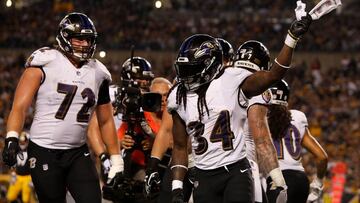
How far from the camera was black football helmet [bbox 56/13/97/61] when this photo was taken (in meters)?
6.64

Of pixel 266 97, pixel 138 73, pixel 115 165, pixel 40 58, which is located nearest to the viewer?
pixel 40 58

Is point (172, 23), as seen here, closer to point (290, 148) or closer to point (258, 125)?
point (290, 148)

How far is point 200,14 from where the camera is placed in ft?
91.0

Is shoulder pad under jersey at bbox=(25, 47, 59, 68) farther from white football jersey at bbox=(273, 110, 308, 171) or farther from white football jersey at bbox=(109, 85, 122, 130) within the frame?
white football jersey at bbox=(273, 110, 308, 171)

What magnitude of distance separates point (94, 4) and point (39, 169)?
20761 millimetres

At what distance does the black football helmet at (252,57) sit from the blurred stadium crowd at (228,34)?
10.8 m

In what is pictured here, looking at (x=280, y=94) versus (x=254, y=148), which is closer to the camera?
(x=254, y=148)

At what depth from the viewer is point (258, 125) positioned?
693cm

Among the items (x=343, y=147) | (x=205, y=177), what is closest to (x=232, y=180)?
(x=205, y=177)

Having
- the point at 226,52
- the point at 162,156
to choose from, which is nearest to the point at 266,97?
the point at 226,52

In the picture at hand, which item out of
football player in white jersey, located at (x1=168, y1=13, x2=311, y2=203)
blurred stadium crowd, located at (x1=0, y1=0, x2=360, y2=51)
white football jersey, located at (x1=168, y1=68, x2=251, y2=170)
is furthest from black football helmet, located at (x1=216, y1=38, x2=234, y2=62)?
blurred stadium crowd, located at (x1=0, y1=0, x2=360, y2=51)

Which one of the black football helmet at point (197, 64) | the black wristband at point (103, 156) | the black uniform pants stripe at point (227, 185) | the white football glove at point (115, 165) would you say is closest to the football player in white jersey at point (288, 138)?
the black wristband at point (103, 156)

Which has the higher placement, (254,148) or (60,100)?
(60,100)

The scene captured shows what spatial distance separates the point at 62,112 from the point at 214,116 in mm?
1225
